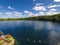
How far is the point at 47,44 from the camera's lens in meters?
3.60

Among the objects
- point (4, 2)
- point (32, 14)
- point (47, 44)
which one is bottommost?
point (47, 44)

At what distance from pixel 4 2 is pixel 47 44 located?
1.70 metres

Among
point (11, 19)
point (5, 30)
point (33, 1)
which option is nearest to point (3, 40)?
point (5, 30)

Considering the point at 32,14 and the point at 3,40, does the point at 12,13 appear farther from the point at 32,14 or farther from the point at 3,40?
the point at 3,40

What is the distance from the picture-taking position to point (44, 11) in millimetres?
3752

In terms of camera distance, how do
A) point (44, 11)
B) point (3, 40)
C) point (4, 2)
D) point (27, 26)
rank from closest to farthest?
point (3, 40) < point (4, 2) < point (44, 11) < point (27, 26)

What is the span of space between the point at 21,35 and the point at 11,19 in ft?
1.82

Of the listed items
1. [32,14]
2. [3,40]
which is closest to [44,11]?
[32,14]

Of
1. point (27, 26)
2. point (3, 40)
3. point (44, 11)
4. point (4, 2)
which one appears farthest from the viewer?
point (27, 26)

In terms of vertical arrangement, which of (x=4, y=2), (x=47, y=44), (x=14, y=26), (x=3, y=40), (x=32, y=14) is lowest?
(x=47, y=44)

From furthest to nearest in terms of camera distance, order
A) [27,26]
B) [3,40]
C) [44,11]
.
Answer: [27,26] → [44,11] → [3,40]

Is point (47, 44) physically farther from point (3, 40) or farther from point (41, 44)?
point (3, 40)

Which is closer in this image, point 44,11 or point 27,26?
point 44,11

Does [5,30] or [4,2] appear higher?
[4,2]
